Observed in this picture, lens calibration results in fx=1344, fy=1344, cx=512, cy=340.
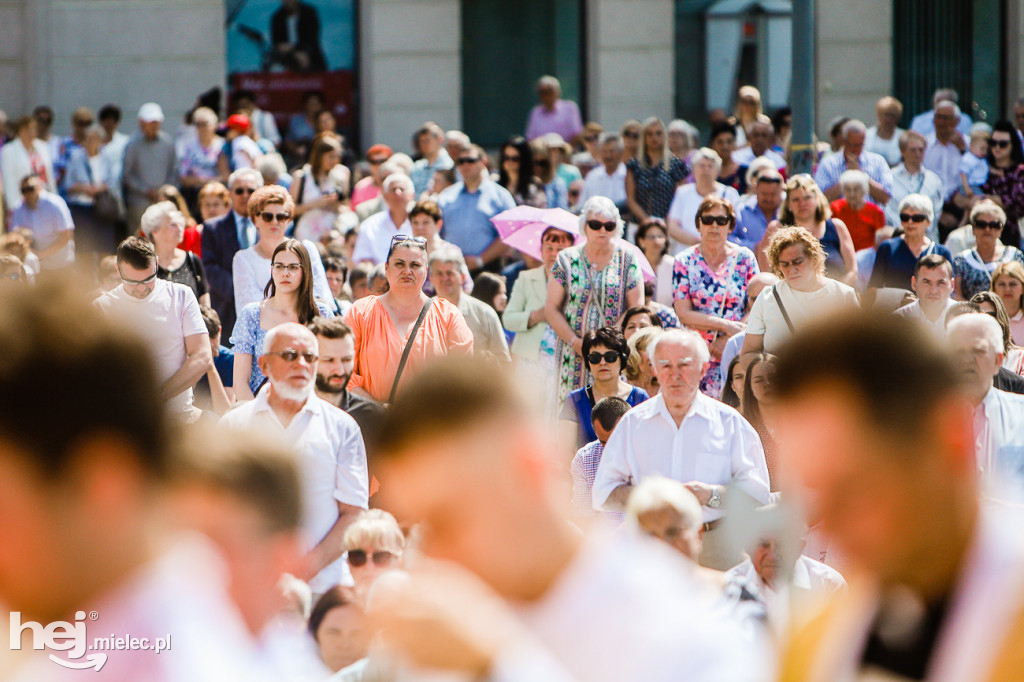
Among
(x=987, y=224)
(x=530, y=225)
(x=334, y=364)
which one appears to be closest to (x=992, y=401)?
(x=334, y=364)

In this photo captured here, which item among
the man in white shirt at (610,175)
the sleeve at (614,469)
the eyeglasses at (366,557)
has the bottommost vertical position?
the eyeglasses at (366,557)

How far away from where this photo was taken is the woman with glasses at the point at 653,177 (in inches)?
457

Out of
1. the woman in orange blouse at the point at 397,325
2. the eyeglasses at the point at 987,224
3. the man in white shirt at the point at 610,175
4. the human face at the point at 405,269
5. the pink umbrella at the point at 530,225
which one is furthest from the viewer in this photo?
the man in white shirt at the point at 610,175

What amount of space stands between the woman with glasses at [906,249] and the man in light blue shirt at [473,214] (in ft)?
9.82

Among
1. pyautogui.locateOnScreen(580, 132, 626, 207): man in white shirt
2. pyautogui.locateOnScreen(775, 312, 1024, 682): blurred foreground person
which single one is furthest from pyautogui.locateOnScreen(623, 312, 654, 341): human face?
pyautogui.locateOnScreen(775, 312, 1024, 682): blurred foreground person

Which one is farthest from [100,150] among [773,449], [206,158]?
[773,449]

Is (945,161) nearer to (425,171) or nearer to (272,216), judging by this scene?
(425,171)

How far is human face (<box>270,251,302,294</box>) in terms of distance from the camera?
22.4ft

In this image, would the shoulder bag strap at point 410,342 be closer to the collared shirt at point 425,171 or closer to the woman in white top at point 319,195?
the woman in white top at point 319,195

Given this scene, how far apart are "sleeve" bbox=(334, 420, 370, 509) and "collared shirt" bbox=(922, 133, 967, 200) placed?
8.61 meters

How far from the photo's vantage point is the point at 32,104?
1576 centimetres

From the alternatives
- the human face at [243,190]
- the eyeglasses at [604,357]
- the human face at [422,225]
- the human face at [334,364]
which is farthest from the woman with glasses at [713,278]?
the human face at [243,190]

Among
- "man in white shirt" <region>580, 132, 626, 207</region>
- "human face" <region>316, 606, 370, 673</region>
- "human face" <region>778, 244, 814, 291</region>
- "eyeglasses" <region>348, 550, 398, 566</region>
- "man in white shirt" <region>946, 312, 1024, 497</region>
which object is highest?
"man in white shirt" <region>580, 132, 626, 207</region>
